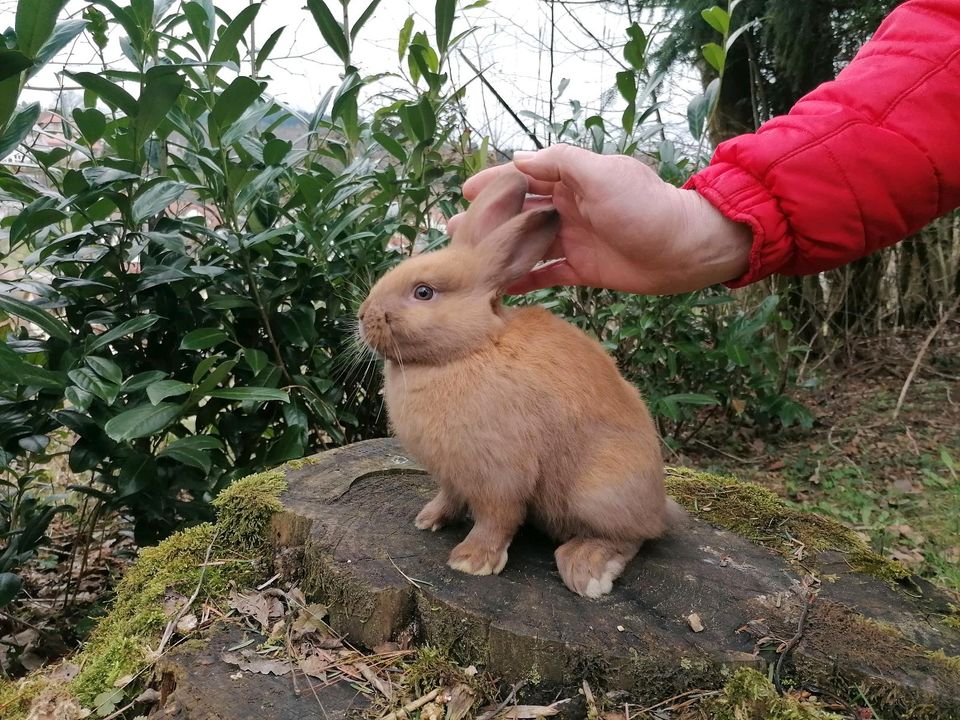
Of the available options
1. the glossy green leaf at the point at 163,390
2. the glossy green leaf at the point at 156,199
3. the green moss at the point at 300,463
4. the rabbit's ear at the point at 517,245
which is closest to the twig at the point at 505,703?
the rabbit's ear at the point at 517,245

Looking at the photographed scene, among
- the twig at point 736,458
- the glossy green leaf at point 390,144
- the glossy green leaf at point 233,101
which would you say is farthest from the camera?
the twig at point 736,458

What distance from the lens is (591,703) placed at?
1.92m

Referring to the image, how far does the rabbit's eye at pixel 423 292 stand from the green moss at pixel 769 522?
1569 mm

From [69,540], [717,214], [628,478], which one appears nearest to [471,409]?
[628,478]

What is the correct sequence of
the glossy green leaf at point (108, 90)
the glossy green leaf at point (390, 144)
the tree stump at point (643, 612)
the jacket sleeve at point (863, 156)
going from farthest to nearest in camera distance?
the glossy green leaf at point (390, 144)
the glossy green leaf at point (108, 90)
the jacket sleeve at point (863, 156)
the tree stump at point (643, 612)

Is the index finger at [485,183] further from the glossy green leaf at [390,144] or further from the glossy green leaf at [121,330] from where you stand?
the glossy green leaf at [121,330]

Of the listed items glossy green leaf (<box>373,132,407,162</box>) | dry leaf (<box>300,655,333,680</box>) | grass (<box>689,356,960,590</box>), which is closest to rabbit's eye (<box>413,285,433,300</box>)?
dry leaf (<box>300,655,333,680</box>)

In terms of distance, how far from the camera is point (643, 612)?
2168 millimetres

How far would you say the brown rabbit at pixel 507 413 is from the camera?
7.32ft

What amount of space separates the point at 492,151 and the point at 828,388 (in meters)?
3.82

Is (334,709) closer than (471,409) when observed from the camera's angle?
Yes

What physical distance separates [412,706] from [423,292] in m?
1.26

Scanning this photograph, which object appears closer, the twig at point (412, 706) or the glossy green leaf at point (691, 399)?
the twig at point (412, 706)

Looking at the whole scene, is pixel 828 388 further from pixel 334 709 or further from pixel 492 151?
pixel 334 709
